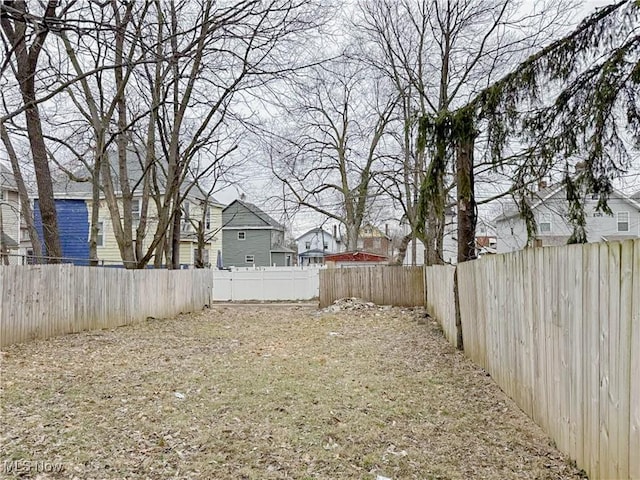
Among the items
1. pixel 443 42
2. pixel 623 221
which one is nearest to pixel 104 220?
pixel 443 42

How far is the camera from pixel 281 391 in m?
4.67

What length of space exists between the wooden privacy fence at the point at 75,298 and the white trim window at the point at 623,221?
70.7 ft

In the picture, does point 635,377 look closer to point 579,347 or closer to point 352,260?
point 579,347

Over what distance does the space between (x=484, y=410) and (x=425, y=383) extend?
1.01 m

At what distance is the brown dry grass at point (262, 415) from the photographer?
2959mm

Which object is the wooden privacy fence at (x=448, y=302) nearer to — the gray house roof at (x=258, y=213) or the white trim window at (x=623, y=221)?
the white trim window at (x=623, y=221)

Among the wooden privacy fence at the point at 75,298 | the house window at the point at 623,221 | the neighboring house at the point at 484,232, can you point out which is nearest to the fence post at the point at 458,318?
the neighboring house at the point at 484,232

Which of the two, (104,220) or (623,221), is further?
(623,221)

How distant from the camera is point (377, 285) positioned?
1561 centimetres

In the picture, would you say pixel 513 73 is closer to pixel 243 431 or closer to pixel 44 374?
pixel 243 431

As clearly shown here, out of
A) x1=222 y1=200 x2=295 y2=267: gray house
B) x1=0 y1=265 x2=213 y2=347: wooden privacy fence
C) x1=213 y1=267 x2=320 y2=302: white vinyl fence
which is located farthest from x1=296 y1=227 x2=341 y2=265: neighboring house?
x1=0 y1=265 x2=213 y2=347: wooden privacy fence

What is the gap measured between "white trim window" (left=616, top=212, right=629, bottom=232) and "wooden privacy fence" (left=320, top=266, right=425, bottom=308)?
14466 mm

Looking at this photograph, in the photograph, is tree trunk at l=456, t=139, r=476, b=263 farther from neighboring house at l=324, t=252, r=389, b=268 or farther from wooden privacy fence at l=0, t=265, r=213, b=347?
neighboring house at l=324, t=252, r=389, b=268

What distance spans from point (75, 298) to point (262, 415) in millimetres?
5618
